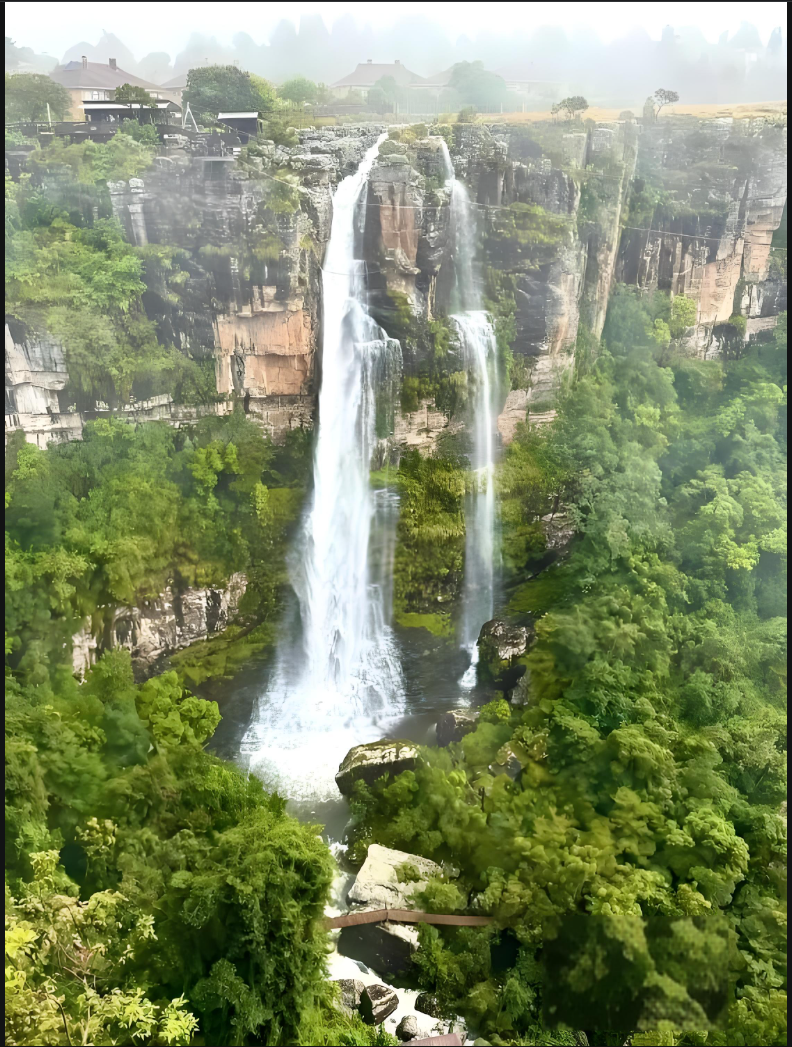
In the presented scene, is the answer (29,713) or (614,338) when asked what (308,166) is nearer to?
(614,338)

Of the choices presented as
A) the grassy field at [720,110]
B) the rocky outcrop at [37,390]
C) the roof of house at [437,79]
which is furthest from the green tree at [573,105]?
the rocky outcrop at [37,390]

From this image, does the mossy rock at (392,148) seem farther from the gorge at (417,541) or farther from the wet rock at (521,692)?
the wet rock at (521,692)

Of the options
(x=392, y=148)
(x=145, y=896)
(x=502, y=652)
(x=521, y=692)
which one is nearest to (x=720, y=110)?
(x=392, y=148)

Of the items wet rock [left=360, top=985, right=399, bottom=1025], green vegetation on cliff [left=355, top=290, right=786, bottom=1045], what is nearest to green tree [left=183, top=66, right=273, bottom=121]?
green vegetation on cliff [left=355, top=290, right=786, bottom=1045]

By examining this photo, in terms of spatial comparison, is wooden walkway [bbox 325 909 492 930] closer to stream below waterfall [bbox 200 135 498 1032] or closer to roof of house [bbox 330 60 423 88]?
stream below waterfall [bbox 200 135 498 1032]

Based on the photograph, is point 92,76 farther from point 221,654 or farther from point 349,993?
point 349,993

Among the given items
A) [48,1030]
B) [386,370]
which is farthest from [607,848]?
[386,370]
